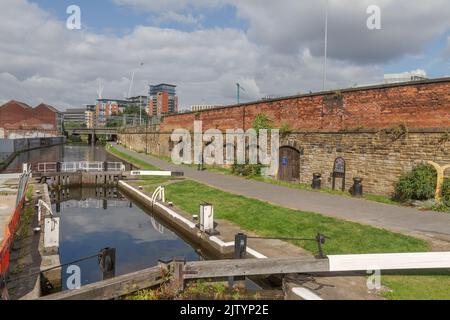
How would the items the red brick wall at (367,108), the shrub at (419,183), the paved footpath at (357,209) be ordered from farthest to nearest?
the red brick wall at (367,108)
the shrub at (419,183)
the paved footpath at (357,209)

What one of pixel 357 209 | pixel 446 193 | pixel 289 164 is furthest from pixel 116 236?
pixel 446 193

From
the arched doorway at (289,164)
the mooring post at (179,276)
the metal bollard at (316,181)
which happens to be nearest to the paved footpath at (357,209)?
the metal bollard at (316,181)

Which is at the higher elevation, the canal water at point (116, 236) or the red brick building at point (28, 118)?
the red brick building at point (28, 118)

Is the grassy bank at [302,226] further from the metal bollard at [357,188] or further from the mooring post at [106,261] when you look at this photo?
the metal bollard at [357,188]

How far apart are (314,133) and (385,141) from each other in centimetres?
445

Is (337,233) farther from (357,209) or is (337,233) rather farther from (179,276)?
(179,276)

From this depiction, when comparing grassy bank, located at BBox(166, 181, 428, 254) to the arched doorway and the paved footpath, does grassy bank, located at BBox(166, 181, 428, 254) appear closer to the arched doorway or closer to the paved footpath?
the paved footpath

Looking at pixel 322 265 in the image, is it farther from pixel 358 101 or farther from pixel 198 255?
pixel 358 101

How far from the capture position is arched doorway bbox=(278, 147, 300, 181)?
21359mm

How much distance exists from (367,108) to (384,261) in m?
11.6

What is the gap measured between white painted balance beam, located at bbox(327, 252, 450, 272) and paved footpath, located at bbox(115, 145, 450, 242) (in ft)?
10.6

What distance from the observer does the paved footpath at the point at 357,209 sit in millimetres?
10945

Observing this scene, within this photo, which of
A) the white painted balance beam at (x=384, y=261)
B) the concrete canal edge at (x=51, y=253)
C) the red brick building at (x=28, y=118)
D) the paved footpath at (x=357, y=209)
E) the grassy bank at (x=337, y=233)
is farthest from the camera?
the red brick building at (x=28, y=118)

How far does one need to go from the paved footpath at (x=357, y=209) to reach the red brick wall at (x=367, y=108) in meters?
3.66
